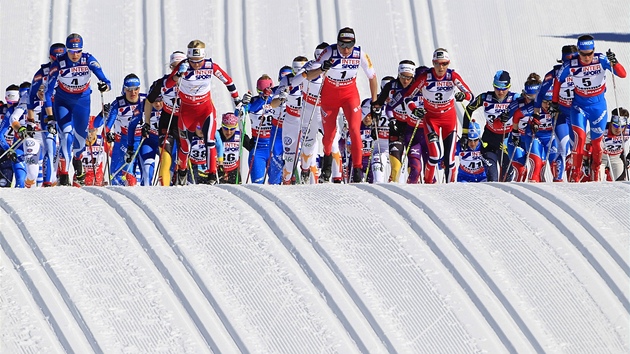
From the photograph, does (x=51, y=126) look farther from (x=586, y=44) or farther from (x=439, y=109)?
(x=586, y=44)

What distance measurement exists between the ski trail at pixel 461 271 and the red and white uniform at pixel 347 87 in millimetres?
3712

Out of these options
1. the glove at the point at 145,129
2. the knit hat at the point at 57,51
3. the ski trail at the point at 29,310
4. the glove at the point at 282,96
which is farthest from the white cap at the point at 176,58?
the ski trail at the point at 29,310

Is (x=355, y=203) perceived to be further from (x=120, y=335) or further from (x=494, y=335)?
(x=120, y=335)

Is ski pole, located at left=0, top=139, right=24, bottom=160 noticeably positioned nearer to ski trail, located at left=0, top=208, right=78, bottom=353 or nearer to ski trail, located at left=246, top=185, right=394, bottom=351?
ski trail, located at left=246, top=185, right=394, bottom=351

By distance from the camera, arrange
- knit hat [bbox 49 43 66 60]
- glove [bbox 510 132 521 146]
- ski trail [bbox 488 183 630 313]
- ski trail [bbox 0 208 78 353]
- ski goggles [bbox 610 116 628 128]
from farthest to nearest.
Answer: ski goggles [bbox 610 116 628 128]
glove [bbox 510 132 521 146]
knit hat [bbox 49 43 66 60]
ski trail [bbox 488 183 630 313]
ski trail [bbox 0 208 78 353]

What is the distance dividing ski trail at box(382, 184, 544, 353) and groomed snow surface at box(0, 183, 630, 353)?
0.04 feet

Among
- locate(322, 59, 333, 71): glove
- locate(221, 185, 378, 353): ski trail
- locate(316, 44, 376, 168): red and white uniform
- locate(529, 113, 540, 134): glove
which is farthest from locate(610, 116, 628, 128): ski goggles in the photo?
locate(221, 185, 378, 353): ski trail

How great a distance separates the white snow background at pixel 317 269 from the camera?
7.34m

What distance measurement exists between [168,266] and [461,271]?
76.3 inches

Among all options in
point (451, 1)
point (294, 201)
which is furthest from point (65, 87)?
point (451, 1)

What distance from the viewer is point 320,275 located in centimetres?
796

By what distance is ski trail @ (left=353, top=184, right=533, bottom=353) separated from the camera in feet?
25.0

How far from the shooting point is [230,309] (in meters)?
7.55

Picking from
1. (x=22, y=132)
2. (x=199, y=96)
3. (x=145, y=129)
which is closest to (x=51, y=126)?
(x=22, y=132)
